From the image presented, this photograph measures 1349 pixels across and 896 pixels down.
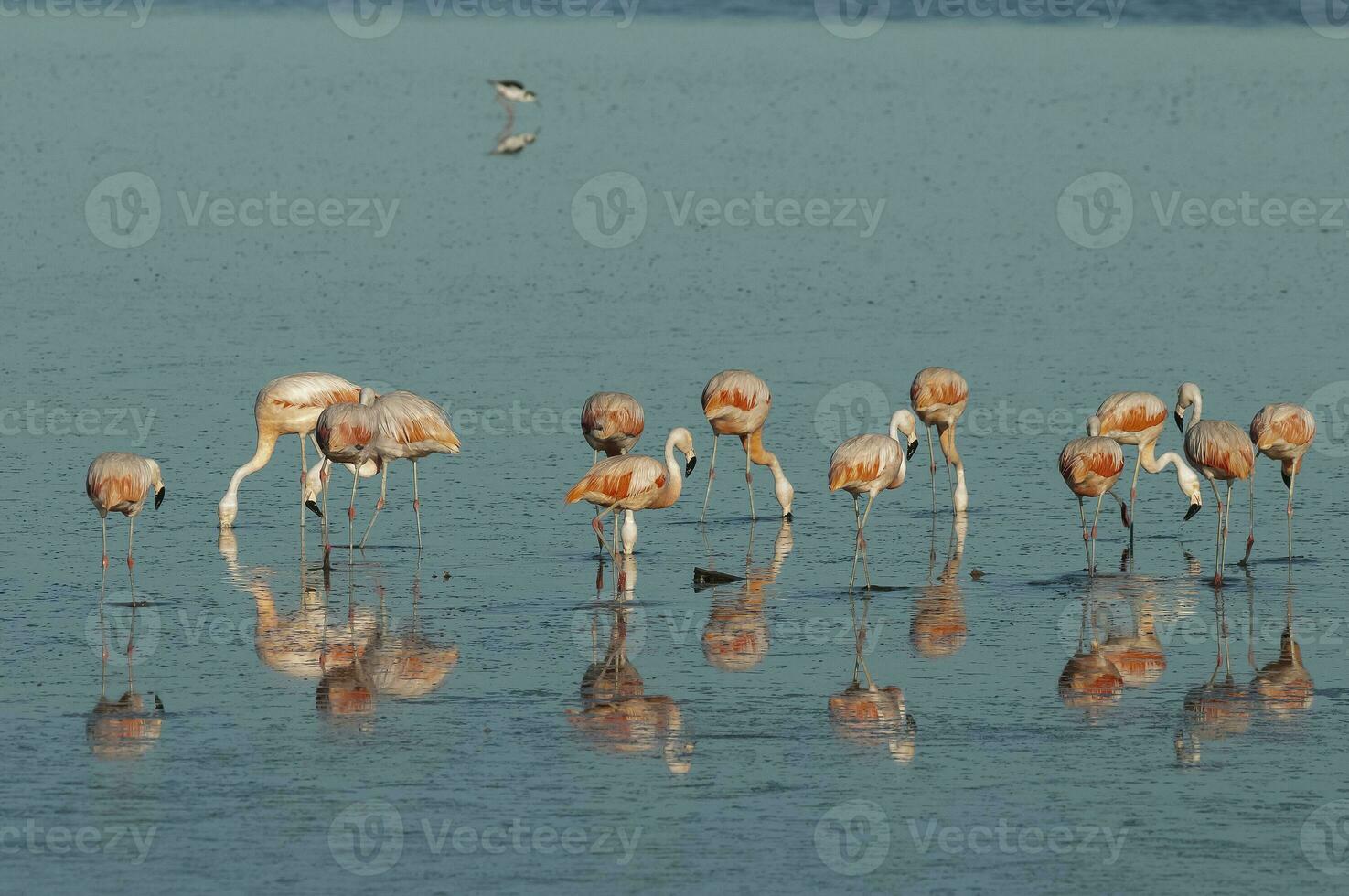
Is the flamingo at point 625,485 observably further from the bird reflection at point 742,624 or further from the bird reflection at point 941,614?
the bird reflection at point 941,614

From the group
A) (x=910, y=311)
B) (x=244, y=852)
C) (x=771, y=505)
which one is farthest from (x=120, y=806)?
(x=910, y=311)

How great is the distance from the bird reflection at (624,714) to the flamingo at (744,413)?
3.30 meters

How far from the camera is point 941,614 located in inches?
402

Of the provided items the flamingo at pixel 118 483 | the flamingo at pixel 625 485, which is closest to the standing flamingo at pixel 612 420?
the flamingo at pixel 625 485

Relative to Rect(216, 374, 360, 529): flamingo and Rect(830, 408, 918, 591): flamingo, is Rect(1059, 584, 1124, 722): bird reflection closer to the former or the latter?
→ Rect(830, 408, 918, 591): flamingo

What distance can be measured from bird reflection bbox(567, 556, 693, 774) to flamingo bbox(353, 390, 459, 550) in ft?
7.73

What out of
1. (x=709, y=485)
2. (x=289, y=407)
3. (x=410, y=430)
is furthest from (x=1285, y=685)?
(x=289, y=407)

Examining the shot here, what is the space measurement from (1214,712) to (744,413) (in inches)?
194

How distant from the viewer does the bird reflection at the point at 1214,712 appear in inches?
321

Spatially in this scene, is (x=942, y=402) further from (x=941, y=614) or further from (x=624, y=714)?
(x=624, y=714)

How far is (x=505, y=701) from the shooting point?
8.68m

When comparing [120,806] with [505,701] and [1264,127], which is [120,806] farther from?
[1264,127]

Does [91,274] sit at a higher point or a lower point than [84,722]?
higher

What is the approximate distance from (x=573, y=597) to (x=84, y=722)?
2868 mm
